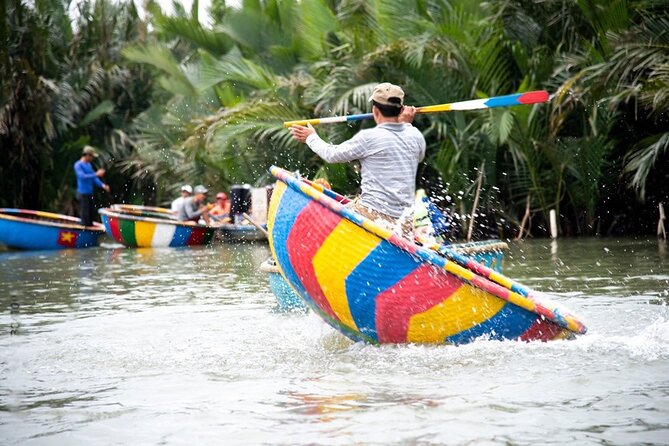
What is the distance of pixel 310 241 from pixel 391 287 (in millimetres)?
579

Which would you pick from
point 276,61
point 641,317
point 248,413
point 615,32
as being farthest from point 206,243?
point 248,413

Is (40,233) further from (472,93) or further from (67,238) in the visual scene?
(472,93)

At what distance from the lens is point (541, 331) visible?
6.34m

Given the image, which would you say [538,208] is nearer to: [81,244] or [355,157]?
[81,244]

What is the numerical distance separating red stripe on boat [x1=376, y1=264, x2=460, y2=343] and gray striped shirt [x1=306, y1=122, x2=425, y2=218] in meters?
0.79

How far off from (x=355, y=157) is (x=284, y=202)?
61cm

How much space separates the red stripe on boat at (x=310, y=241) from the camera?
6.39m

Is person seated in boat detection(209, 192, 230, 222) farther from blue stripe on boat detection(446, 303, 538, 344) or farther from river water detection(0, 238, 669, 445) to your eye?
blue stripe on boat detection(446, 303, 538, 344)

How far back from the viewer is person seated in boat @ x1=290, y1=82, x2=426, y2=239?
6.94 metres

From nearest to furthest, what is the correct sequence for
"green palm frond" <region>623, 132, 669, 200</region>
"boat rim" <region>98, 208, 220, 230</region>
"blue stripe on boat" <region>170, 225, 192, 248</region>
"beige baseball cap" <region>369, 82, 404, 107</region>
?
"beige baseball cap" <region>369, 82, 404, 107</region>, "green palm frond" <region>623, 132, 669, 200</region>, "boat rim" <region>98, 208, 220, 230</region>, "blue stripe on boat" <region>170, 225, 192, 248</region>

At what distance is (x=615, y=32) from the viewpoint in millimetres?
16250

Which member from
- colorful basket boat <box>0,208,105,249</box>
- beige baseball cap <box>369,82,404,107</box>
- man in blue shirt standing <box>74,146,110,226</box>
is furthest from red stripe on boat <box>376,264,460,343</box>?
man in blue shirt standing <box>74,146,110,226</box>

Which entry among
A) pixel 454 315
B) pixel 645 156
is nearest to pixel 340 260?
pixel 454 315

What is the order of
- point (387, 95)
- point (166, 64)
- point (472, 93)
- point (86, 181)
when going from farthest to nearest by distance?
1. point (166, 64)
2. point (86, 181)
3. point (472, 93)
4. point (387, 95)
